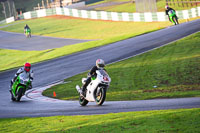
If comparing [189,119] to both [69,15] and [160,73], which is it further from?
[69,15]

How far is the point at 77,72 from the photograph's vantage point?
981 inches

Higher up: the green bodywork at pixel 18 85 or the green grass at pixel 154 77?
the green bodywork at pixel 18 85

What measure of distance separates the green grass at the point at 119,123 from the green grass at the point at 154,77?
4.75 metres

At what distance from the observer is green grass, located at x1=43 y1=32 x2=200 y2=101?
50.7 ft

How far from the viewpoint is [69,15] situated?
7700 centimetres

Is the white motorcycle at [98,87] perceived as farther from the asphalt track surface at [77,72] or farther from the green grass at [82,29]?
the green grass at [82,29]

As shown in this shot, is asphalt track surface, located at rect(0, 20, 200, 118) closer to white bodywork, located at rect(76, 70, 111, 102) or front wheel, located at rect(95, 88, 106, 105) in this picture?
front wheel, located at rect(95, 88, 106, 105)

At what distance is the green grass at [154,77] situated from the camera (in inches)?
609

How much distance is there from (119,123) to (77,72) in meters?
16.6

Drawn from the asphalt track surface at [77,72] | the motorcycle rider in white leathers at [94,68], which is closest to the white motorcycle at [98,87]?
the motorcycle rider in white leathers at [94,68]

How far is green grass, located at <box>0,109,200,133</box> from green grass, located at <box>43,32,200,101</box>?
4755 millimetres

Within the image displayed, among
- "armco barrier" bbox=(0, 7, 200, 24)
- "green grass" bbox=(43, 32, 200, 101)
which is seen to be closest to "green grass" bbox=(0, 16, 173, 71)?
"armco barrier" bbox=(0, 7, 200, 24)

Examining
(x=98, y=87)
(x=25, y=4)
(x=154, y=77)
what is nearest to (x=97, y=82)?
(x=98, y=87)

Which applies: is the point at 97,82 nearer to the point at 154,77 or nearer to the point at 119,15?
the point at 154,77
